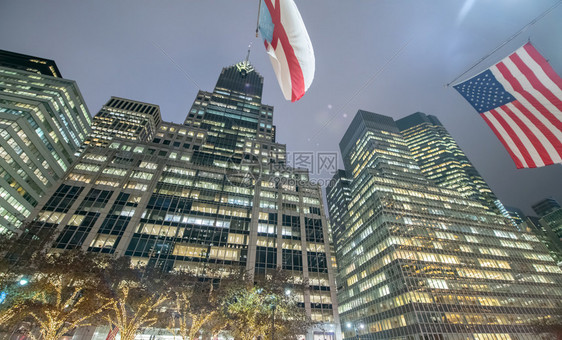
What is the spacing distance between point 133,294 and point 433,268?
69.8m

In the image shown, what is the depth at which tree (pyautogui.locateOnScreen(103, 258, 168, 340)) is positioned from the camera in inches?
1083

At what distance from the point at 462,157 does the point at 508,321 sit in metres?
153

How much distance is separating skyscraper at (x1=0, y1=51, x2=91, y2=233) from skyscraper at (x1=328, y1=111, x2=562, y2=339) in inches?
3250

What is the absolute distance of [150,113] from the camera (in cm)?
17212

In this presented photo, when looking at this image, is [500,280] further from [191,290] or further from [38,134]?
[38,134]

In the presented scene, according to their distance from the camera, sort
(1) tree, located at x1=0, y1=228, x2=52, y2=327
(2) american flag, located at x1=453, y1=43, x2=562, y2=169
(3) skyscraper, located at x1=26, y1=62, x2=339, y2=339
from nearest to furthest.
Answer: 1. (2) american flag, located at x1=453, y1=43, x2=562, y2=169
2. (1) tree, located at x1=0, y1=228, x2=52, y2=327
3. (3) skyscraper, located at x1=26, y1=62, x2=339, y2=339

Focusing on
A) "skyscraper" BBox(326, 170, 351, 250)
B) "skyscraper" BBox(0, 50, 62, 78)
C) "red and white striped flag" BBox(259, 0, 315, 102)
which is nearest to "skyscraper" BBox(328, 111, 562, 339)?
"red and white striped flag" BBox(259, 0, 315, 102)

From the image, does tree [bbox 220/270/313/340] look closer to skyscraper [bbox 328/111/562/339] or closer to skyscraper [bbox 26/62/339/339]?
skyscraper [bbox 26/62/339/339]

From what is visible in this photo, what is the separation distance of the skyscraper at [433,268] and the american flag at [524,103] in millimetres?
55126

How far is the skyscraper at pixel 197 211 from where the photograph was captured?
4872 cm

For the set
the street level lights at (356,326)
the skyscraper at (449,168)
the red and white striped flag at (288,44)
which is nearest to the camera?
the red and white striped flag at (288,44)

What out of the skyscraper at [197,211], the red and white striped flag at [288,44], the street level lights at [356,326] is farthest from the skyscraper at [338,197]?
the red and white striped flag at [288,44]

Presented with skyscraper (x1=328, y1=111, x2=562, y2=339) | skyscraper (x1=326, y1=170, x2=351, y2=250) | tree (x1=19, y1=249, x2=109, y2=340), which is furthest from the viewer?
skyscraper (x1=326, y1=170, x2=351, y2=250)

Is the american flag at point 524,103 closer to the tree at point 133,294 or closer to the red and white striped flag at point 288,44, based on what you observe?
the red and white striped flag at point 288,44
